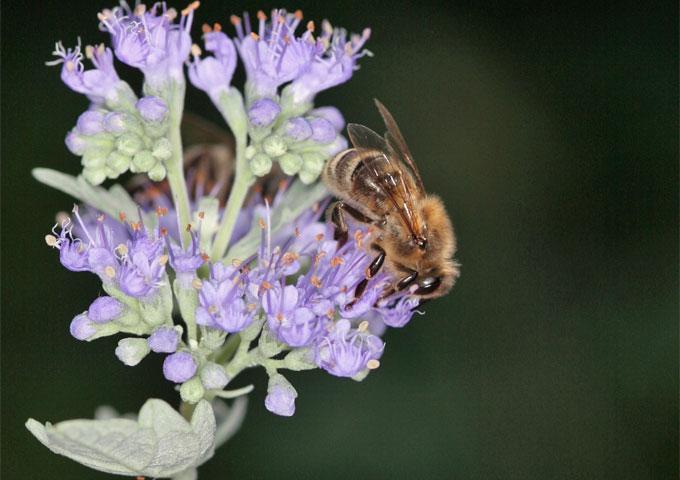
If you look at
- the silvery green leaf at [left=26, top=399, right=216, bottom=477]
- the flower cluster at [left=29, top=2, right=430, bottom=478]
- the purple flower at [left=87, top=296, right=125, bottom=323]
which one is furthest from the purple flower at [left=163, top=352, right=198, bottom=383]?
the purple flower at [left=87, top=296, right=125, bottom=323]

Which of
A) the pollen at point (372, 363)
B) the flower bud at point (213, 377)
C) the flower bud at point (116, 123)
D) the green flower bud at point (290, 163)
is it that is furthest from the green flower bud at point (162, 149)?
the pollen at point (372, 363)

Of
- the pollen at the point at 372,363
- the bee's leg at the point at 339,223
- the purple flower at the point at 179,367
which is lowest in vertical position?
the pollen at the point at 372,363

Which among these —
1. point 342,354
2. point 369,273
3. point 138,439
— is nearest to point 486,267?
point 369,273

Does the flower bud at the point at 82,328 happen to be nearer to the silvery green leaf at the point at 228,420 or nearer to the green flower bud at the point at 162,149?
the green flower bud at the point at 162,149

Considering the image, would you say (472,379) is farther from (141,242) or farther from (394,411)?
(141,242)

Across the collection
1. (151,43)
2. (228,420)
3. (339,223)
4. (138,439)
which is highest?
(151,43)

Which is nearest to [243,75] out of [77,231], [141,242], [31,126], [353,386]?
[31,126]

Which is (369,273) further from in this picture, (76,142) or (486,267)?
(486,267)
